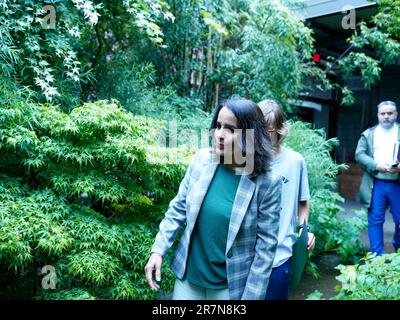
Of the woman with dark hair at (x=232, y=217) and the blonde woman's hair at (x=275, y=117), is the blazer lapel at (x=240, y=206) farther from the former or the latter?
the blonde woman's hair at (x=275, y=117)

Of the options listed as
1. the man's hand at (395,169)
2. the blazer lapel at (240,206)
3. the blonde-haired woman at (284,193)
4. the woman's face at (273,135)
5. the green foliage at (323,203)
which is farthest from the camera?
the green foliage at (323,203)

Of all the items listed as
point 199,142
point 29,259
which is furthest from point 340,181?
point 29,259

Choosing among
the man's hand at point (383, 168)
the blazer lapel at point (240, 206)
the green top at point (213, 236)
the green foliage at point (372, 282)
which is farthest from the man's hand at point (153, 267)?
the man's hand at point (383, 168)

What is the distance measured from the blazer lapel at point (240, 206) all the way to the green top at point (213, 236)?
0.09 feet

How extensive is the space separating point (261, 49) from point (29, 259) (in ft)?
12.9

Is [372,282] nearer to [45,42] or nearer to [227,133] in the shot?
[227,133]

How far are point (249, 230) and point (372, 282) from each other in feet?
1.98

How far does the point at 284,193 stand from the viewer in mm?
2086

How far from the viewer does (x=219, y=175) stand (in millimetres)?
1678

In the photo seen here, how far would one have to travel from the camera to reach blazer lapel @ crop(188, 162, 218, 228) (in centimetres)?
162

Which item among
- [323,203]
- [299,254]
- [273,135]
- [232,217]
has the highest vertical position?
[273,135]

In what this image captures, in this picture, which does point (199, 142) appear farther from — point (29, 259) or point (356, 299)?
point (356, 299)

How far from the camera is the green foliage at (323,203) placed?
14.1 feet

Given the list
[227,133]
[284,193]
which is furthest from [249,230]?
[284,193]
